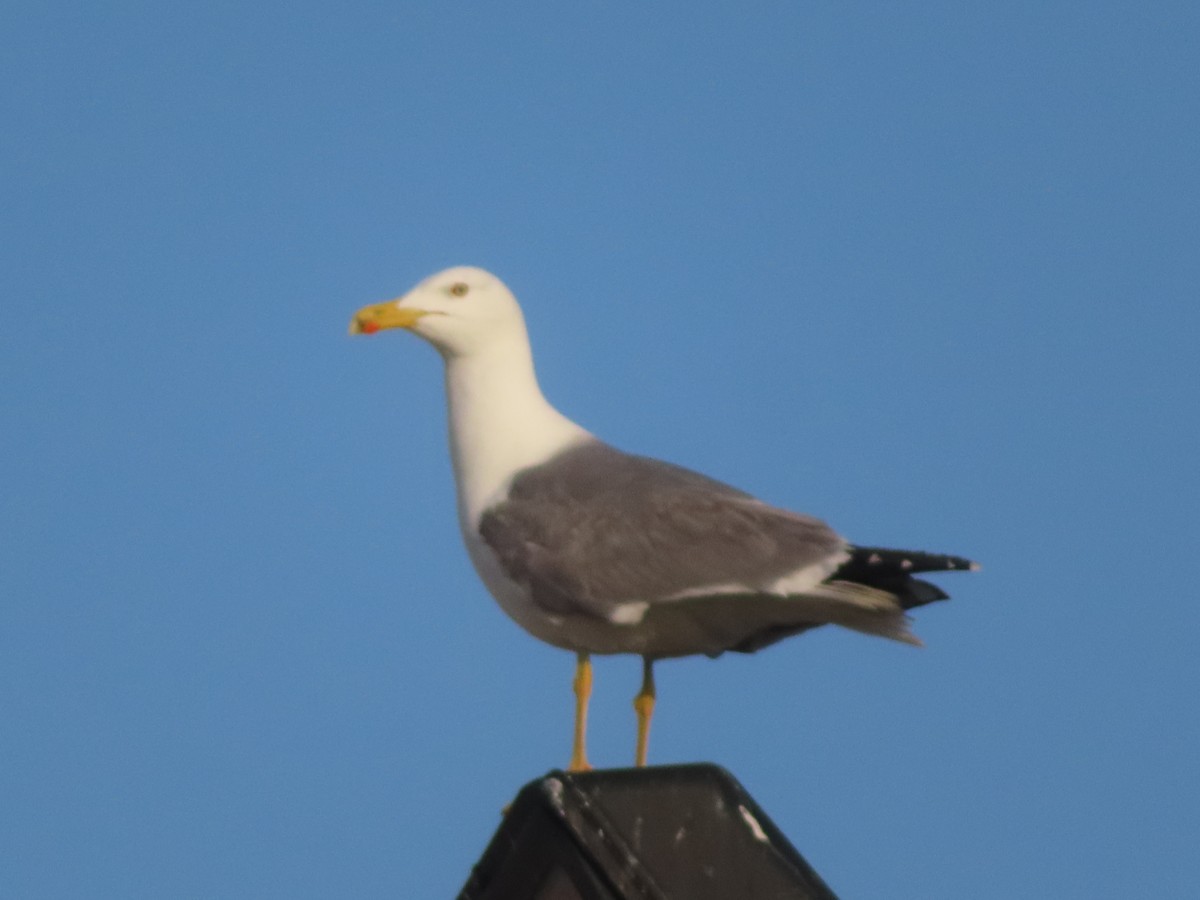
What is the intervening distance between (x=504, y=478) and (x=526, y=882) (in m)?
2.37

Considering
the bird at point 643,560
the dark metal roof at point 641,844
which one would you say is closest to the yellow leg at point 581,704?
the bird at point 643,560

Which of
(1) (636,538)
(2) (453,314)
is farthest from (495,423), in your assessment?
(1) (636,538)

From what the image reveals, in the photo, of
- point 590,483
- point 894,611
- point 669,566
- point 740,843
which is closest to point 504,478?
point 590,483

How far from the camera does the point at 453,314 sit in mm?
5992

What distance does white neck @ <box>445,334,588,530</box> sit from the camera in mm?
5750

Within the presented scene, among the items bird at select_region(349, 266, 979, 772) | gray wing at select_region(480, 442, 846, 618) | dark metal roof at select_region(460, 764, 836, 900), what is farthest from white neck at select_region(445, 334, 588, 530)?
dark metal roof at select_region(460, 764, 836, 900)

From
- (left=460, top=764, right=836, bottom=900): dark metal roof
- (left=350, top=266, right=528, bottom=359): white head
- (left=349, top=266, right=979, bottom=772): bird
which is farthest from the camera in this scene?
(left=350, top=266, right=528, bottom=359): white head

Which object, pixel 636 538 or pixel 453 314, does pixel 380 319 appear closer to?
pixel 453 314

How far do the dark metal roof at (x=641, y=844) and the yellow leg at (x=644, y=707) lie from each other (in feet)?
6.64

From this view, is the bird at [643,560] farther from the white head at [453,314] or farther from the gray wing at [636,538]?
the white head at [453,314]

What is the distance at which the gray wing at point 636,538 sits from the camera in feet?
17.3

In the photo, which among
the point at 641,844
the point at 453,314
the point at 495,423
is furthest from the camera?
the point at 453,314

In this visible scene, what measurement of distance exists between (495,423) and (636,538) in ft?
2.42

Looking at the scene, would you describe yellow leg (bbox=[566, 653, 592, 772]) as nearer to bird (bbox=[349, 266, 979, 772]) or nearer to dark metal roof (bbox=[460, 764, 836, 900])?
bird (bbox=[349, 266, 979, 772])
